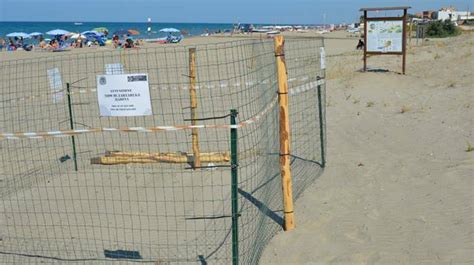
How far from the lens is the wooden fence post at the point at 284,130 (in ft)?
19.0

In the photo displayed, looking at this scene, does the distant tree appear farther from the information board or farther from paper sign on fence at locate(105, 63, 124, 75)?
paper sign on fence at locate(105, 63, 124, 75)

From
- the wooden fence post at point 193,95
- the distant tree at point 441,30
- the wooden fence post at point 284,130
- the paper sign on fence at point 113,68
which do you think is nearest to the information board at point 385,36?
the paper sign on fence at point 113,68

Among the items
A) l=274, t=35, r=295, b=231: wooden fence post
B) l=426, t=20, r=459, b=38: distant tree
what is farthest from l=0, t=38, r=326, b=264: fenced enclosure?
l=426, t=20, r=459, b=38: distant tree

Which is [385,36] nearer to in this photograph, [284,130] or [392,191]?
[392,191]

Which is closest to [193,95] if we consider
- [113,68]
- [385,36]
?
[113,68]

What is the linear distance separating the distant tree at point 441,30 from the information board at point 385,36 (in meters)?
33.7

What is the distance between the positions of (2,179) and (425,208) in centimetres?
639

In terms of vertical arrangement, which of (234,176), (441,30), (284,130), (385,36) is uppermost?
(385,36)

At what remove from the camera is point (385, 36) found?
18.5m

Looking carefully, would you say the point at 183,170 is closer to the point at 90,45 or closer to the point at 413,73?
the point at 413,73

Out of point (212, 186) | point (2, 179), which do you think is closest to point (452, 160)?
point (212, 186)

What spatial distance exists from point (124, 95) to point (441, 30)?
4872 centimetres

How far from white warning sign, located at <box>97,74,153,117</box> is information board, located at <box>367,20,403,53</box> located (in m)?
13.8

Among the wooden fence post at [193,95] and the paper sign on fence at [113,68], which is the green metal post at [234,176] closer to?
the wooden fence post at [193,95]
